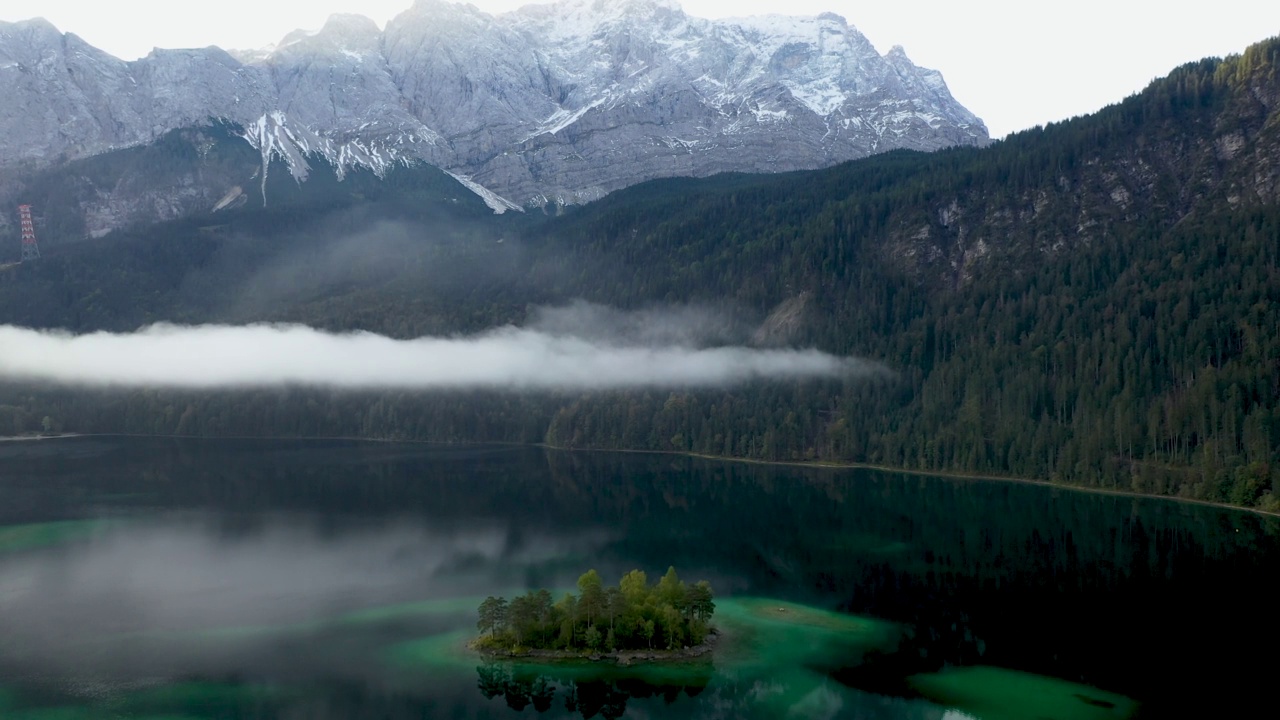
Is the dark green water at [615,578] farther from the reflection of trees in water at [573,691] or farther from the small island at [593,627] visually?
the small island at [593,627]

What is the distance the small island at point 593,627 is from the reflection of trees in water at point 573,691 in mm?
3639

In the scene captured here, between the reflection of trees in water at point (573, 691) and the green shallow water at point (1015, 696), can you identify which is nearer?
the green shallow water at point (1015, 696)

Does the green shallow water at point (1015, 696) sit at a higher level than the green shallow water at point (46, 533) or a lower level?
lower

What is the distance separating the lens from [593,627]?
68.1 metres

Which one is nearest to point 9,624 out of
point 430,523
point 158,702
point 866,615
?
point 158,702

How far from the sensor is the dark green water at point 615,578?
2406 inches

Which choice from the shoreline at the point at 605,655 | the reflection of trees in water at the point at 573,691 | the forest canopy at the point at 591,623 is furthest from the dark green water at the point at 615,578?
the forest canopy at the point at 591,623

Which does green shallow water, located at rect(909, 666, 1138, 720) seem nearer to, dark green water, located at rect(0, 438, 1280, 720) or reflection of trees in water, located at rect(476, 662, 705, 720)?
dark green water, located at rect(0, 438, 1280, 720)

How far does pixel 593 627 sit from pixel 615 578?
19791mm

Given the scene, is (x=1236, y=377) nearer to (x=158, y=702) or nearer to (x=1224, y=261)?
(x=1224, y=261)

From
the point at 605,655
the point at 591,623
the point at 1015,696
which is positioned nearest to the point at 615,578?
the point at 591,623

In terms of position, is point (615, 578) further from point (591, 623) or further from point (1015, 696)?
point (1015, 696)

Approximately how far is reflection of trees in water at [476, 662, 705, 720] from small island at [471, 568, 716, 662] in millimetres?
3639

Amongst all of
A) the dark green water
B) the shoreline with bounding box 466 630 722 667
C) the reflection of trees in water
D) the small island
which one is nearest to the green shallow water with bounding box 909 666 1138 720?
the dark green water
